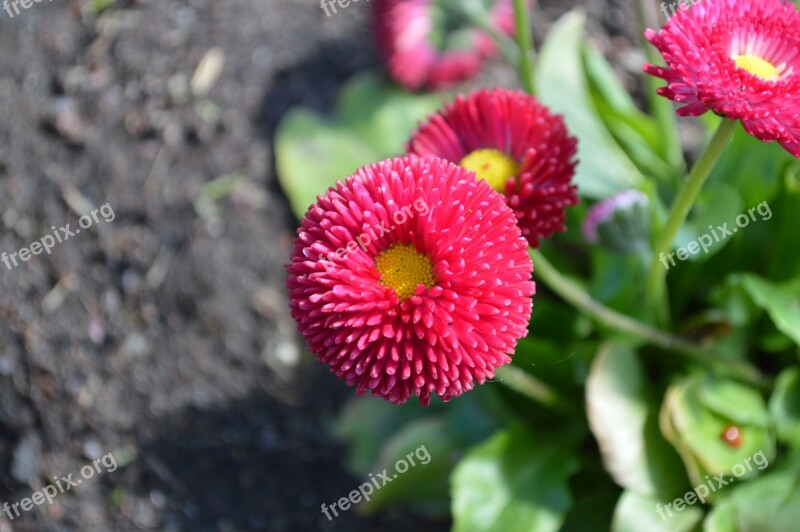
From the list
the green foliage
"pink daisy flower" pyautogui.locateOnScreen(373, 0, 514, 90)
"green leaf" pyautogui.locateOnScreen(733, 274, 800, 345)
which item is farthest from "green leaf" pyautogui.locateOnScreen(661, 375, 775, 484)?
"pink daisy flower" pyautogui.locateOnScreen(373, 0, 514, 90)

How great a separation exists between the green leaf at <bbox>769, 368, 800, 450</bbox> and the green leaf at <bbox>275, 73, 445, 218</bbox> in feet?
3.48

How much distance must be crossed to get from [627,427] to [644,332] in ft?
0.58

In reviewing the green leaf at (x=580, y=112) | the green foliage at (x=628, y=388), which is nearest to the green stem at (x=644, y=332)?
the green foliage at (x=628, y=388)

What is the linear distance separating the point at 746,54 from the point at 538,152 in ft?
0.98

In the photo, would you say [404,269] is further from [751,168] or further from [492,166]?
[751,168]

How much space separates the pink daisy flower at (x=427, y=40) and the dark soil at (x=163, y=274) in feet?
0.73

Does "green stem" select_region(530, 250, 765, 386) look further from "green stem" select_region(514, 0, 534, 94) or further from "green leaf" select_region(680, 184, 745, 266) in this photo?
"green stem" select_region(514, 0, 534, 94)

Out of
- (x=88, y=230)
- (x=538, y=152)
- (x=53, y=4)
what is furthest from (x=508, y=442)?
(x=53, y=4)

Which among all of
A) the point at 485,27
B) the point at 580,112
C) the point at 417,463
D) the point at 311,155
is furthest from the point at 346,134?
the point at 417,463

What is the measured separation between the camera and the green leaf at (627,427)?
1498 mm

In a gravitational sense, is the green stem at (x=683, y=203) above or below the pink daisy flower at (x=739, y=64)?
below

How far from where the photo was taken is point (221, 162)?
91.4 inches

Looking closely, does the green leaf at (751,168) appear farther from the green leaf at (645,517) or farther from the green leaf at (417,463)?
the green leaf at (417,463)

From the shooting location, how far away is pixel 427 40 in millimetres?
2318
